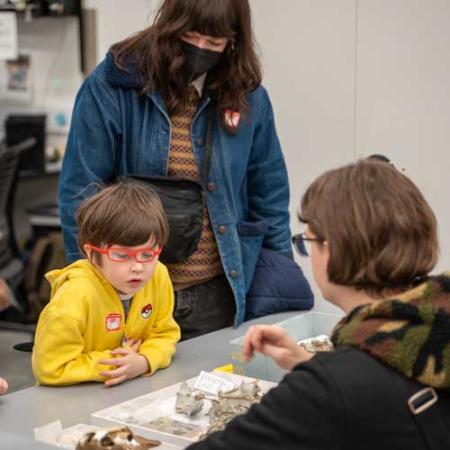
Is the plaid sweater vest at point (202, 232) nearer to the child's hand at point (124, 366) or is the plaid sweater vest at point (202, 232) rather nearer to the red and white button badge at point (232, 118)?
the red and white button badge at point (232, 118)

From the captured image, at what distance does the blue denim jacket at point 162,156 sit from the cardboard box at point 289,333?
0.85 ft

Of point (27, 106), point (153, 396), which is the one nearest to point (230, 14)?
point (153, 396)

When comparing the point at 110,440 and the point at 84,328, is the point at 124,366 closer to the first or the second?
the point at 84,328

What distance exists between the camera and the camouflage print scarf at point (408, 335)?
1.38 m

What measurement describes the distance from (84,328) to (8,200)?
307 cm

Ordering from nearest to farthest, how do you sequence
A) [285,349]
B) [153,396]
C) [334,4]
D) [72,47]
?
[285,349] < [153,396] < [334,4] < [72,47]

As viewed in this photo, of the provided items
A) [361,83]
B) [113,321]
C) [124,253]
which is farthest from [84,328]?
[361,83]

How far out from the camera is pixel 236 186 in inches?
108

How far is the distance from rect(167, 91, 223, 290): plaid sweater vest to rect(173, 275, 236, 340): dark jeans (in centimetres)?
3

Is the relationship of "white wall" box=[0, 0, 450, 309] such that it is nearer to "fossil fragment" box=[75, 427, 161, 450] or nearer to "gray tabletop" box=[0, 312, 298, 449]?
"gray tabletop" box=[0, 312, 298, 449]

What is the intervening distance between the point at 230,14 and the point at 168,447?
1205 mm

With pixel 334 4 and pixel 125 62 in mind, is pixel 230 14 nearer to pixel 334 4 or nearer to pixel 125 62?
pixel 125 62

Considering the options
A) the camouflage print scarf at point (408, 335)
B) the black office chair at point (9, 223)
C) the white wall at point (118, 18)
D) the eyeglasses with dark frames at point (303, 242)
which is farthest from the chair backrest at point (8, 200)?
the camouflage print scarf at point (408, 335)

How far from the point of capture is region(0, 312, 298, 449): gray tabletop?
6.34 feet
